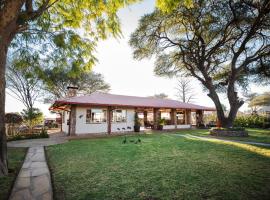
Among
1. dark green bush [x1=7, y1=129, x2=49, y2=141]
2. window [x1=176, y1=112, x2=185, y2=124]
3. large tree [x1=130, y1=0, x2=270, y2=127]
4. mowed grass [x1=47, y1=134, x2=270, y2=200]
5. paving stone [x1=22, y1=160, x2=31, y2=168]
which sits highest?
large tree [x1=130, y1=0, x2=270, y2=127]

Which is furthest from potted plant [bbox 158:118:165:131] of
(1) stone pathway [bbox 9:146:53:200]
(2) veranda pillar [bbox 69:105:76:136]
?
(1) stone pathway [bbox 9:146:53:200]

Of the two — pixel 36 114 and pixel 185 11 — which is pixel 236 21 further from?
pixel 36 114

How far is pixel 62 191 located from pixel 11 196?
1072 mm

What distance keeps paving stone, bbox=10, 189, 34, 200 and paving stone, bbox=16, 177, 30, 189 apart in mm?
326

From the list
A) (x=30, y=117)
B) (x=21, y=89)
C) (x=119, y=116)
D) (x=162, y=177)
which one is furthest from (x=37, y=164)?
(x=21, y=89)

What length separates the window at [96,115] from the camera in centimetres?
1580

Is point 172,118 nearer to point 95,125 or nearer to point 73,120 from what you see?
point 95,125

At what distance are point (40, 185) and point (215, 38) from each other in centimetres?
1674

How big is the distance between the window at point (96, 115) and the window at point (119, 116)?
104 cm

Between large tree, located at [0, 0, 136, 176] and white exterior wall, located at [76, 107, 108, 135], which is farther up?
large tree, located at [0, 0, 136, 176]

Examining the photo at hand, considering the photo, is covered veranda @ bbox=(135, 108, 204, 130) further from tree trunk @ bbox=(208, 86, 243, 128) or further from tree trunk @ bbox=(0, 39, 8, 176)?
tree trunk @ bbox=(0, 39, 8, 176)

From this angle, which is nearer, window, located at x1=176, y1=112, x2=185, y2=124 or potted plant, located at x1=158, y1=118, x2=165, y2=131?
potted plant, located at x1=158, y1=118, x2=165, y2=131

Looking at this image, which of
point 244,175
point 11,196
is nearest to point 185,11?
point 244,175

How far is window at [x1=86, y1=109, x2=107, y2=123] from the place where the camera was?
1580 centimetres
